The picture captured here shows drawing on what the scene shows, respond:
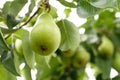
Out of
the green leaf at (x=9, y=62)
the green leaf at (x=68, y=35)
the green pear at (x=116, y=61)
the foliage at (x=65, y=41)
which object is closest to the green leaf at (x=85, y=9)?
the foliage at (x=65, y=41)

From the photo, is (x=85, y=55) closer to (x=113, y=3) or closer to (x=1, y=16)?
(x=1, y=16)

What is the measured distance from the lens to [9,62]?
1161 millimetres

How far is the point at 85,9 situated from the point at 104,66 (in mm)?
998

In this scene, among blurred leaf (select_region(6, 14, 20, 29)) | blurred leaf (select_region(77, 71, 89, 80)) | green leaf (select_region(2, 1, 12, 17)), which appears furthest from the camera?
blurred leaf (select_region(77, 71, 89, 80))

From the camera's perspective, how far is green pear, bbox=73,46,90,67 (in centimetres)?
205

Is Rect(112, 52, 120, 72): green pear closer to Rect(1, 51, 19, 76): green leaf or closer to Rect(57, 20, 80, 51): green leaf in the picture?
Rect(57, 20, 80, 51): green leaf

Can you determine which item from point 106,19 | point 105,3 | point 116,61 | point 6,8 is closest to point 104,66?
point 116,61

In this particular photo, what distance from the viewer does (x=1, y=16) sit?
1333mm

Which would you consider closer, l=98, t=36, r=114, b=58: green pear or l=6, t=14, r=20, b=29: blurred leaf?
l=6, t=14, r=20, b=29: blurred leaf

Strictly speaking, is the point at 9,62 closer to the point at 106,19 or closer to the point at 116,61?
the point at 116,61

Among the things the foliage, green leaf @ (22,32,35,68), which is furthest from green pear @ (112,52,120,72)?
green leaf @ (22,32,35,68)

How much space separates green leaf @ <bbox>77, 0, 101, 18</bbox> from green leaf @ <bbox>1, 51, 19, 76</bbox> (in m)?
0.26

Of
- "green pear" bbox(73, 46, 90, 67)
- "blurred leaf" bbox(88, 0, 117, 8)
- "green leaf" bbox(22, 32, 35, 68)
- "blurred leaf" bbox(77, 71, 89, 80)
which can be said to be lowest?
"blurred leaf" bbox(77, 71, 89, 80)

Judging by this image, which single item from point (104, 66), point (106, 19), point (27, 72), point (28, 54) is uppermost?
point (28, 54)
